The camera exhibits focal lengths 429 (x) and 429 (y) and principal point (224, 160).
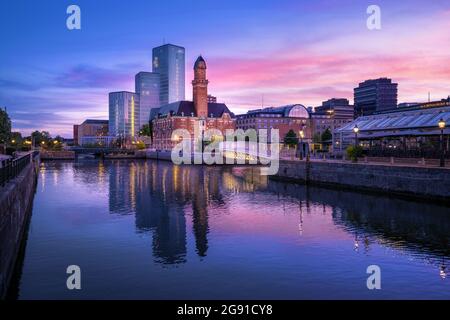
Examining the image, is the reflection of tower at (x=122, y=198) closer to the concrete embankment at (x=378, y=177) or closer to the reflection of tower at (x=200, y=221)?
the reflection of tower at (x=200, y=221)

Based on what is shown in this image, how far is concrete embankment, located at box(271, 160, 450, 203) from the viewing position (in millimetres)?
38438

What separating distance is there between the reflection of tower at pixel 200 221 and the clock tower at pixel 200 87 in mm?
145837

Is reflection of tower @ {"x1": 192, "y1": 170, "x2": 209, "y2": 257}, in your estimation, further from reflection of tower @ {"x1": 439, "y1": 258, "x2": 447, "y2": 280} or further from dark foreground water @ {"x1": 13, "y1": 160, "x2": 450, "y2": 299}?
reflection of tower @ {"x1": 439, "y1": 258, "x2": 447, "y2": 280}

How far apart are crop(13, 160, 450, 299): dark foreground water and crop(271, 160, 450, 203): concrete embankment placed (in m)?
1.78

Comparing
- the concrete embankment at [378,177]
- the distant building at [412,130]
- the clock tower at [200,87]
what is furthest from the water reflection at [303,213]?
the clock tower at [200,87]

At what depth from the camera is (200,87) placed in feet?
639

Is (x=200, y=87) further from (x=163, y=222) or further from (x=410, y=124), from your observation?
(x=163, y=222)

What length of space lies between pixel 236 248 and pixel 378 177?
87.5ft

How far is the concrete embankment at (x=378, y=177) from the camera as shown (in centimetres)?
3844

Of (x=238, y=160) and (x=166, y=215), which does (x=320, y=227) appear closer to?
(x=166, y=215)

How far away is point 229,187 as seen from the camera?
58.5 m

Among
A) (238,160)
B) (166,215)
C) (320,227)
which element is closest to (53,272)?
(166,215)

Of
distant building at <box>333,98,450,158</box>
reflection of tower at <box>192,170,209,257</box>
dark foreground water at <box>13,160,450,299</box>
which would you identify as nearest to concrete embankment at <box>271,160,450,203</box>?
dark foreground water at <box>13,160,450,299</box>

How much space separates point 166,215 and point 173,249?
11475 millimetres
